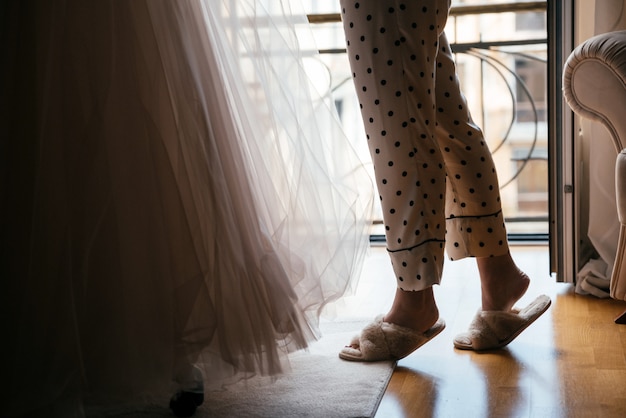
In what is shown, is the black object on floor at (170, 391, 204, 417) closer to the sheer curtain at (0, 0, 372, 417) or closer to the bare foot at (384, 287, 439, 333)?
the sheer curtain at (0, 0, 372, 417)

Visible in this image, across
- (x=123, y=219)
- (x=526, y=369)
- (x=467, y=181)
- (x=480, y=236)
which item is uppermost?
(x=123, y=219)

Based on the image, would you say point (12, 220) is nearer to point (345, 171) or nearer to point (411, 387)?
point (345, 171)

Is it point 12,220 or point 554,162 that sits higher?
point 12,220

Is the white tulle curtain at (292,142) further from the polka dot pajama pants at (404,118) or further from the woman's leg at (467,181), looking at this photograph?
the woman's leg at (467,181)

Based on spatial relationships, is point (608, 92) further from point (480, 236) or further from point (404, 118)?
point (404, 118)

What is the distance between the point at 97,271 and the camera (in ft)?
4.06

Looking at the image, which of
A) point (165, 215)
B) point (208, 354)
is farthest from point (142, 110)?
point (208, 354)

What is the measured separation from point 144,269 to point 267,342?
218 millimetres

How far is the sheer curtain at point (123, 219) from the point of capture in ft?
3.96

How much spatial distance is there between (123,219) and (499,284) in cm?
85

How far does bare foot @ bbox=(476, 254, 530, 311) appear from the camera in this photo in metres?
1.74

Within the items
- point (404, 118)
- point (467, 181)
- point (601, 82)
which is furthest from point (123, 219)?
point (601, 82)

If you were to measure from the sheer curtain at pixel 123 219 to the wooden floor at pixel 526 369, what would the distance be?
1.02ft

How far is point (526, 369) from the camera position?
1573mm
